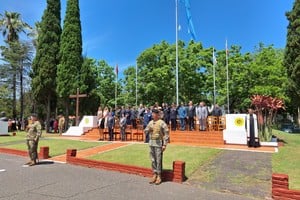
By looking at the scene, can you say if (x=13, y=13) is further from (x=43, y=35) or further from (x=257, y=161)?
(x=257, y=161)

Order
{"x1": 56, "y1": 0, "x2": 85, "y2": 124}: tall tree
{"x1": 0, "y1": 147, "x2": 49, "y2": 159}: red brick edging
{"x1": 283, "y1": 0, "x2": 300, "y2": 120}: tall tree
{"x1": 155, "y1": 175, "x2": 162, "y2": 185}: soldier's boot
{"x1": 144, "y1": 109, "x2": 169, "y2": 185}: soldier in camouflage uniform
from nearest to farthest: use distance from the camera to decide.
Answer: {"x1": 155, "y1": 175, "x2": 162, "y2": 185}: soldier's boot < {"x1": 144, "y1": 109, "x2": 169, "y2": 185}: soldier in camouflage uniform < {"x1": 0, "y1": 147, "x2": 49, "y2": 159}: red brick edging < {"x1": 283, "y1": 0, "x2": 300, "y2": 120}: tall tree < {"x1": 56, "y1": 0, "x2": 85, "y2": 124}: tall tree

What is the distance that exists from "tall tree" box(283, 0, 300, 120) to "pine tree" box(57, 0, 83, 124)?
20.1 meters

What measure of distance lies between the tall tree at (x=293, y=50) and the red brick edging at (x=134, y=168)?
23112 mm

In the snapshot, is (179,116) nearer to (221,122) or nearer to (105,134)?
(221,122)

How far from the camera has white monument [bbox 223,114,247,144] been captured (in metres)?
17.5

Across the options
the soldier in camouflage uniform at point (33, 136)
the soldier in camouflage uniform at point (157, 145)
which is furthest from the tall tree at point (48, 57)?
the soldier in camouflage uniform at point (157, 145)

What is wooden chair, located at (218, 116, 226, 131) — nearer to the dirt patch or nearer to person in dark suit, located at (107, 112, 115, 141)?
person in dark suit, located at (107, 112, 115, 141)

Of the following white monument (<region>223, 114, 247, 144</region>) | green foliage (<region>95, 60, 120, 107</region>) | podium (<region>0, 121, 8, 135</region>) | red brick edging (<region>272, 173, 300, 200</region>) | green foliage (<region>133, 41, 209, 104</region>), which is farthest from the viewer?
green foliage (<region>95, 60, 120, 107</region>)

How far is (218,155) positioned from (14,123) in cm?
2741

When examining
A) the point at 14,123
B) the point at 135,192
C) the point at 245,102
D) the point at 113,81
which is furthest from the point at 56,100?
the point at 135,192

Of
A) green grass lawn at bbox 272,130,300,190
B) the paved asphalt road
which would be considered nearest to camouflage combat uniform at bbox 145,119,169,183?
the paved asphalt road

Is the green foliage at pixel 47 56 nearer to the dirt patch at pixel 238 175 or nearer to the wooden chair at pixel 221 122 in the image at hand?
the wooden chair at pixel 221 122

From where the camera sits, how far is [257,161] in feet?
39.7

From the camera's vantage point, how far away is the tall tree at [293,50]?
2964 centimetres
